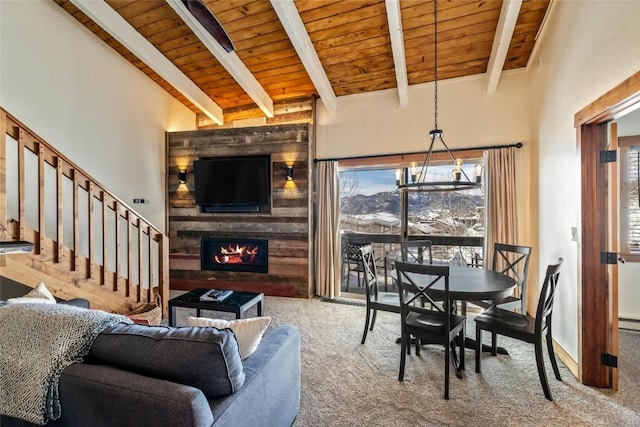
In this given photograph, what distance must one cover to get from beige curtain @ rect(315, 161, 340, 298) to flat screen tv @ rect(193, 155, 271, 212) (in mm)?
899

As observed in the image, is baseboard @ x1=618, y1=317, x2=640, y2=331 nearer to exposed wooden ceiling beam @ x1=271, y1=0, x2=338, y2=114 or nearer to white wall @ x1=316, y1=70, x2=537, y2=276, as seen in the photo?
white wall @ x1=316, y1=70, x2=537, y2=276

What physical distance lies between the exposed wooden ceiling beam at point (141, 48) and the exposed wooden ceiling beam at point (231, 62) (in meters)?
0.85

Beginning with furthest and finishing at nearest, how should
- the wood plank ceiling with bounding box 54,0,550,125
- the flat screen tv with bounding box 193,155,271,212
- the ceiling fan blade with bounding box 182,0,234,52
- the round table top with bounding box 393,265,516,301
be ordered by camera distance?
Answer: the flat screen tv with bounding box 193,155,271,212
the wood plank ceiling with bounding box 54,0,550,125
the round table top with bounding box 393,265,516,301
the ceiling fan blade with bounding box 182,0,234,52

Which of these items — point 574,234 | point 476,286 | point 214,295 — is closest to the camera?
point 476,286

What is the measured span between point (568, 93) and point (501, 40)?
1.11 meters

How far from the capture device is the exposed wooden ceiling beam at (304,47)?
3.29 metres

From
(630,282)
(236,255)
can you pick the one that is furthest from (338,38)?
(630,282)

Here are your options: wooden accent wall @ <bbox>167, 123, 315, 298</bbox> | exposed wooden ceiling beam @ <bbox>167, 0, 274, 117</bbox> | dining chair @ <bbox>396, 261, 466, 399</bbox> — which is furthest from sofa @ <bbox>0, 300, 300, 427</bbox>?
wooden accent wall @ <bbox>167, 123, 315, 298</bbox>

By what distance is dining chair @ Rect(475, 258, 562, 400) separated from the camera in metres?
2.23

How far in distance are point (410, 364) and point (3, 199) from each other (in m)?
3.69

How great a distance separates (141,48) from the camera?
402 centimetres

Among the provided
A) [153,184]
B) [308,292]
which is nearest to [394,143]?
[308,292]

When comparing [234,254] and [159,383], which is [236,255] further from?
[159,383]

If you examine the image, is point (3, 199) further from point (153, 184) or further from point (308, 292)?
point (308, 292)
